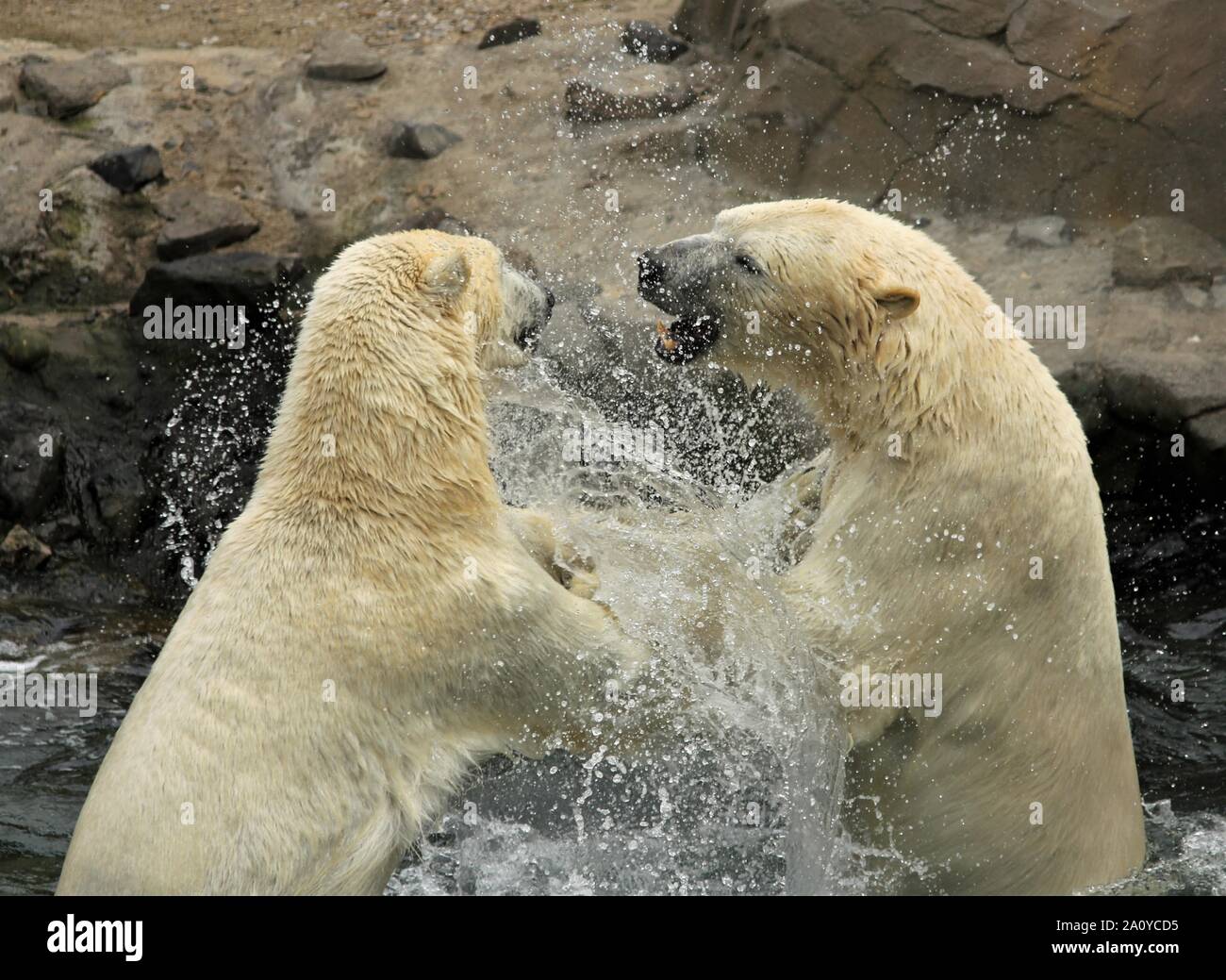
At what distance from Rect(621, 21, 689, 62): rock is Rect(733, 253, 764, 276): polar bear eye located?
20.1 feet

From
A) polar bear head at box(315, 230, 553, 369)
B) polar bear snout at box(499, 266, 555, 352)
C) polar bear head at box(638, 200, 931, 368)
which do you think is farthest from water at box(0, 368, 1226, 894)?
polar bear head at box(638, 200, 931, 368)

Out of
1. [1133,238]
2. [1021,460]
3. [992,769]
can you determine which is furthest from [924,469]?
[1133,238]

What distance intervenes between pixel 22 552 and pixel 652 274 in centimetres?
456

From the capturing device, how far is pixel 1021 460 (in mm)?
4363

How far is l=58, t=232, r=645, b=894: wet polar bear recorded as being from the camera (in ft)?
13.2

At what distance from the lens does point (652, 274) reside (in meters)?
5.06

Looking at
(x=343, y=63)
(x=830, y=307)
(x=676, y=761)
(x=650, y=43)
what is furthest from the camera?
(x=650, y=43)

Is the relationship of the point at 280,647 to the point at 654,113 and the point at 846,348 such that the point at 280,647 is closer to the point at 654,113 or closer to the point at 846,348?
the point at 846,348

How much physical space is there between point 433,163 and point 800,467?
546cm

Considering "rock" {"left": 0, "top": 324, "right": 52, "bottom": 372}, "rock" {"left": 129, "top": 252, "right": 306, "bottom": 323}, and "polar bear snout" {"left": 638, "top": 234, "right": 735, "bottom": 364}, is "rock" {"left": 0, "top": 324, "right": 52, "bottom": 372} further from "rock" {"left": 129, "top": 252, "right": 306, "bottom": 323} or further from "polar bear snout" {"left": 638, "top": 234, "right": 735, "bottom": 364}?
"polar bear snout" {"left": 638, "top": 234, "right": 735, "bottom": 364}

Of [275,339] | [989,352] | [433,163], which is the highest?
[433,163]
